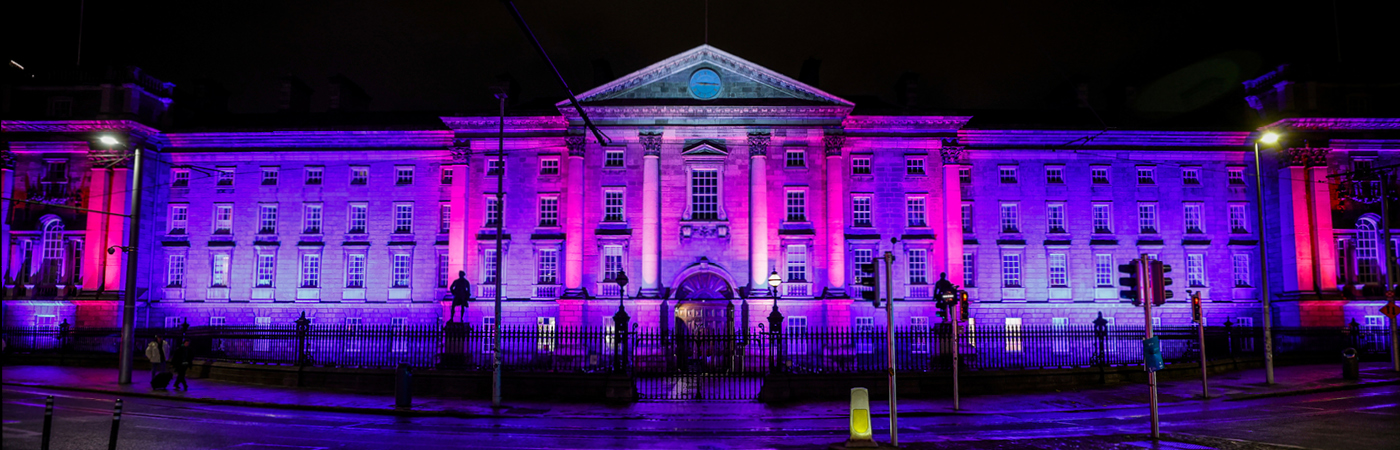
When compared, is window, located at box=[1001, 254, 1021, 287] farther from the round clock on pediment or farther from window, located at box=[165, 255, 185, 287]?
window, located at box=[165, 255, 185, 287]

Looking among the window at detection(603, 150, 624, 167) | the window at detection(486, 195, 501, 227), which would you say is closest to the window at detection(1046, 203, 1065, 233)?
the window at detection(603, 150, 624, 167)

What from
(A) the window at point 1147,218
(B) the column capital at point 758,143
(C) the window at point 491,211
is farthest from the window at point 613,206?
(A) the window at point 1147,218

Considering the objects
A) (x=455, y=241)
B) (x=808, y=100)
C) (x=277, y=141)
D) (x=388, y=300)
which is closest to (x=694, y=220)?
(x=808, y=100)

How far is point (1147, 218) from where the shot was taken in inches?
1683

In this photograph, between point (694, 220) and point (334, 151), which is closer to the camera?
point (694, 220)

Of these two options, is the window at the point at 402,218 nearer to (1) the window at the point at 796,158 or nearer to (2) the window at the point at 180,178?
(2) the window at the point at 180,178

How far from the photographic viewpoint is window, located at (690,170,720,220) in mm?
39438

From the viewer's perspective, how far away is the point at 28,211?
138 feet

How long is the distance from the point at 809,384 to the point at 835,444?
313 inches

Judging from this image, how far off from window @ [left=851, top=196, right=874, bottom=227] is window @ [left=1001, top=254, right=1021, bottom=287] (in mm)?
7522

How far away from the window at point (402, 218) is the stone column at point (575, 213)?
914cm

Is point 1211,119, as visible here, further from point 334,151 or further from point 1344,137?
point 334,151

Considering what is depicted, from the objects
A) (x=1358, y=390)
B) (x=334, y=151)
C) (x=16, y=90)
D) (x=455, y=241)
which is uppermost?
(x=16, y=90)

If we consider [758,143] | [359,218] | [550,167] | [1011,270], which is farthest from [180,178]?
[1011,270]
